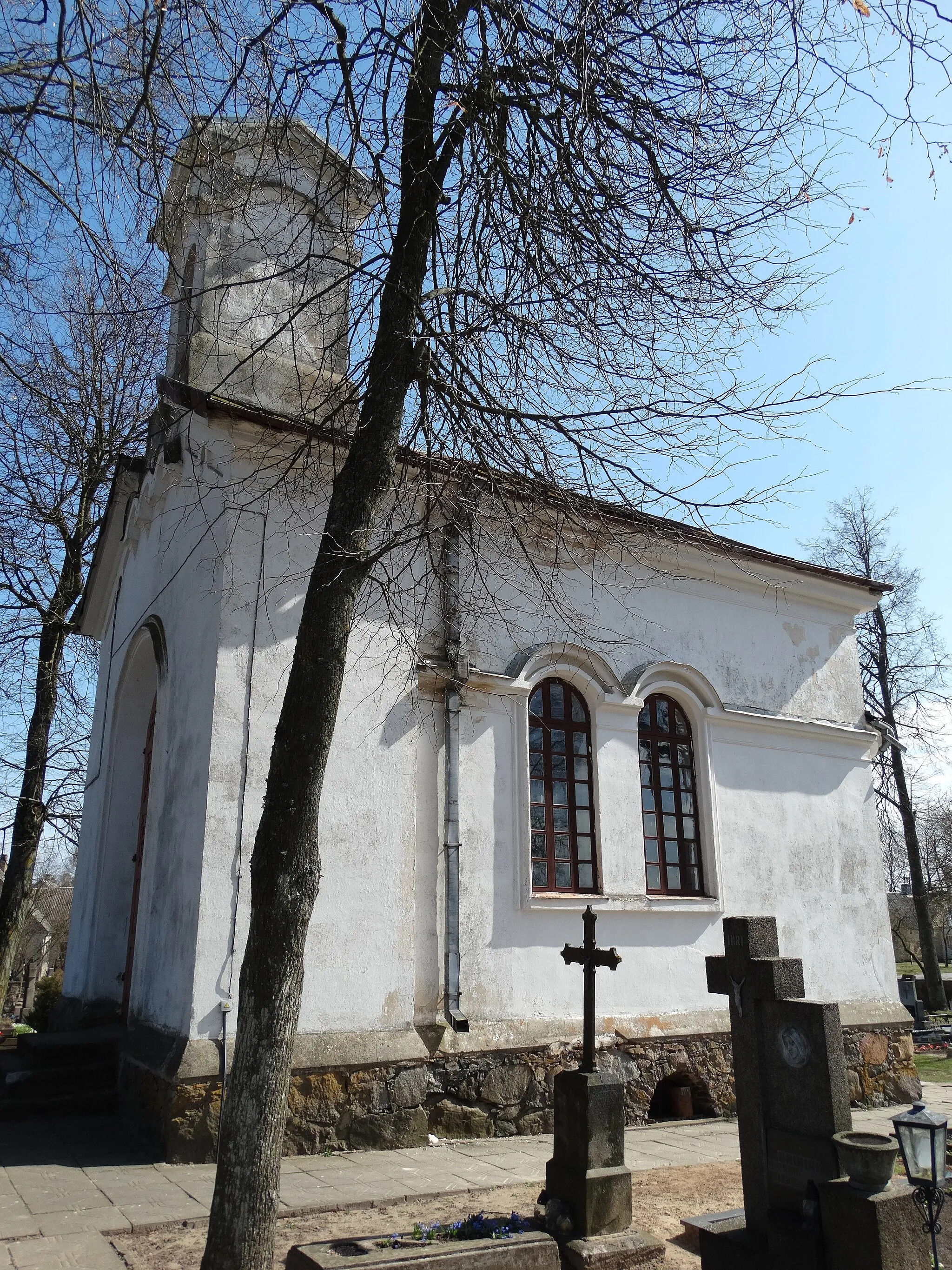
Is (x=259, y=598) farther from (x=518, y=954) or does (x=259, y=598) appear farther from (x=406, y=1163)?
(x=406, y=1163)

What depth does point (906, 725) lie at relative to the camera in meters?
A: 20.4

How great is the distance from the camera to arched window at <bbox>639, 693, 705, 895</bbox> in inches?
395

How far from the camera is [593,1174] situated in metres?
5.29

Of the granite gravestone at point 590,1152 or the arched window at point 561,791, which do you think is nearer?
the granite gravestone at point 590,1152

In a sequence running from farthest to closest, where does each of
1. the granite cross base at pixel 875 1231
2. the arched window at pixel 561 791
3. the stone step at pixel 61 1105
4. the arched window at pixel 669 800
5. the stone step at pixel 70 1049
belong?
the arched window at pixel 669 800
the arched window at pixel 561 791
the stone step at pixel 70 1049
the stone step at pixel 61 1105
the granite cross base at pixel 875 1231

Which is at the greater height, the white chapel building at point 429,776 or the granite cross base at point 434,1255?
the white chapel building at point 429,776

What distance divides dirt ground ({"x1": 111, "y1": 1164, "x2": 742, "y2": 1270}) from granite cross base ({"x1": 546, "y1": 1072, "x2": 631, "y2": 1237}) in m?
0.34

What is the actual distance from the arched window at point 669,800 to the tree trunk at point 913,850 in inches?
512

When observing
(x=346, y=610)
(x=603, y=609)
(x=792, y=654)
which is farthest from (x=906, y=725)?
(x=346, y=610)

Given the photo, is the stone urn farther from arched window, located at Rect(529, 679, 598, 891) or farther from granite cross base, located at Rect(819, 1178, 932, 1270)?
arched window, located at Rect(529, 679, 598, 891)

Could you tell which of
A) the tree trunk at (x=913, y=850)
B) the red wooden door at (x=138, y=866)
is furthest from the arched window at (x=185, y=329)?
the tree trunk at (x=913, y=850)

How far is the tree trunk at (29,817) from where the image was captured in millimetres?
12781

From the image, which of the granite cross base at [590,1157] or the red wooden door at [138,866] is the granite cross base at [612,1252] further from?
the red wooden door at [138,866]

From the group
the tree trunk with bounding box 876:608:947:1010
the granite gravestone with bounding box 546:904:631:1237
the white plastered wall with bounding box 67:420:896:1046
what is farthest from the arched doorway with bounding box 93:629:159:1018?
the tree trunk with bounding box 876:608:947:1010
